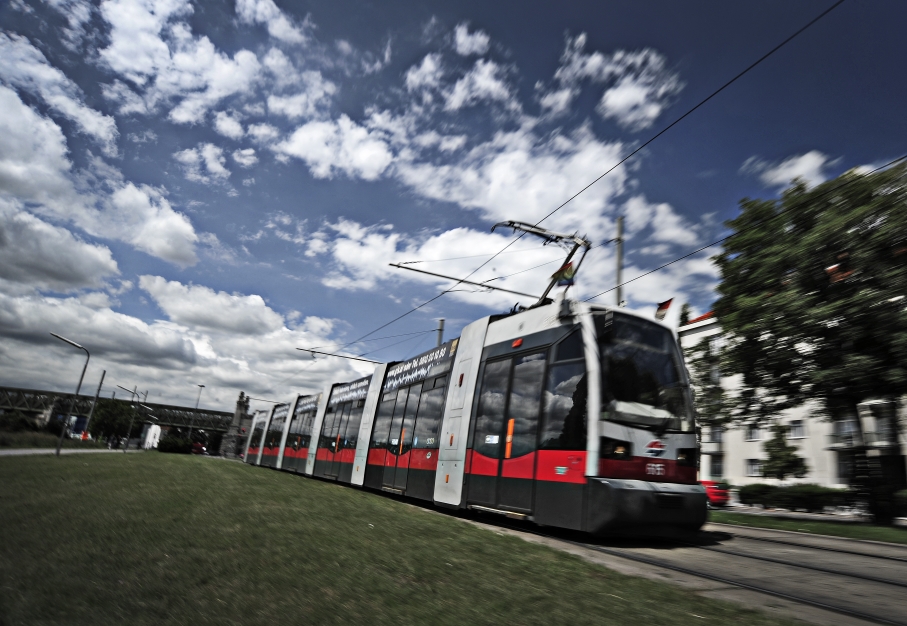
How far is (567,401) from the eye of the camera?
8219 millimetres

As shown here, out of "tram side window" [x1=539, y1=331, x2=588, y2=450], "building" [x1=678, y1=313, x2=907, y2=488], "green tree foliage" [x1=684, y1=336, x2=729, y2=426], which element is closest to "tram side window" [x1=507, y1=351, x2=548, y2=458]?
"tram side window" [x1=539, y1=331, x2=588, y2=450]

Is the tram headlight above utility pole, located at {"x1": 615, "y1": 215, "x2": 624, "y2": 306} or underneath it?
underneath

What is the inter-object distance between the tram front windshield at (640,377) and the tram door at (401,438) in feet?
21.6

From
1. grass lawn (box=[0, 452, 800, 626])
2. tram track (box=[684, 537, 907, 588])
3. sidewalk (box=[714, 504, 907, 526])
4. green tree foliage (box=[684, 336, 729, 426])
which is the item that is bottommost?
grass lawn (box=[0, 452, 800, 626])

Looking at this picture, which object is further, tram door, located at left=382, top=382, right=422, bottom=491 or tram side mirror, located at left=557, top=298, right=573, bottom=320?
tram door, located at left=382, top=382, right=422, bottom=491

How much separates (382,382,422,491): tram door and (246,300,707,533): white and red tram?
160cm

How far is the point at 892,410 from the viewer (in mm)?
15898

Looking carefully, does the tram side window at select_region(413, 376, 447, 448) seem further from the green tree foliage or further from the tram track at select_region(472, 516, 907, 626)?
the green tree foliage

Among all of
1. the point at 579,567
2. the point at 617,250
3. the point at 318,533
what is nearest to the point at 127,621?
the point at 318,533

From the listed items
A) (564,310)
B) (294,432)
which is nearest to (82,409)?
(294,432)

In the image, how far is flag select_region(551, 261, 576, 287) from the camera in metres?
12.0

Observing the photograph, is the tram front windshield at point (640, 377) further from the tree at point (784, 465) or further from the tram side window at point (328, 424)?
the tree at point (784, 465)

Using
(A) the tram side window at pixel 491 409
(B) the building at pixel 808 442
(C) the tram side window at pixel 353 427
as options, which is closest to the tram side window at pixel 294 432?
(C) the tram side window at pixel 353 427

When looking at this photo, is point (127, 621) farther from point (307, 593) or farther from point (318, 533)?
point (318, 533)
